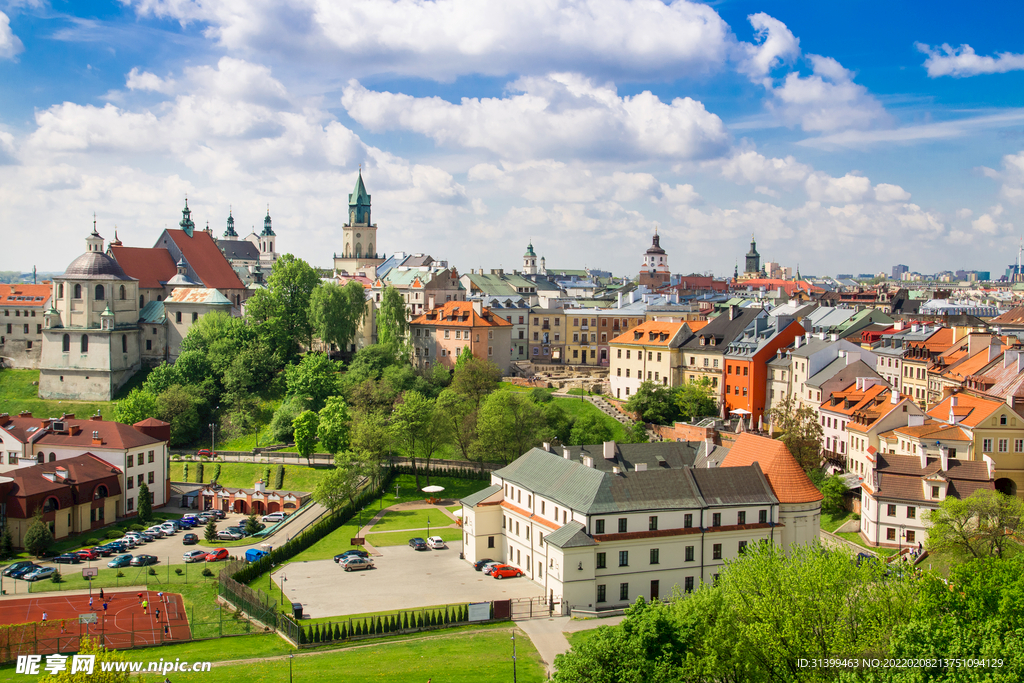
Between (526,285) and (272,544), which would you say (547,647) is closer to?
(272,544)

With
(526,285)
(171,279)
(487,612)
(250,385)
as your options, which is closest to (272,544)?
(487,612)

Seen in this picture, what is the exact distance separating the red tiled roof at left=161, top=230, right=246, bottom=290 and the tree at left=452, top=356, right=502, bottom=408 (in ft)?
117

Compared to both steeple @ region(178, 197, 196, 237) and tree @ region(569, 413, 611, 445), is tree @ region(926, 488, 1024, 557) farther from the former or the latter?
steeple @ region(178, 197, 196, 237)

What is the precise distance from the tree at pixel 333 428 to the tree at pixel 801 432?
118 feet

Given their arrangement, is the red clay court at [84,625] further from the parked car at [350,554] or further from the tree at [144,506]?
the tree at [144,506]

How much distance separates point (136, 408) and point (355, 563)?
133 feet

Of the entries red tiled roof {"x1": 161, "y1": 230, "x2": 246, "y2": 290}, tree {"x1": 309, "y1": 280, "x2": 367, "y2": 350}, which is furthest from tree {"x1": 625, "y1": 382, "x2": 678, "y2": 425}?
red tiled roof {"x1": 161, "y1": 230, "x2": 246, "y2": 290}

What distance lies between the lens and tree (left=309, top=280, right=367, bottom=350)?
9312 cm

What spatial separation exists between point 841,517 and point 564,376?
42.0 meters

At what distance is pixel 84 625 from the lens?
41.4m

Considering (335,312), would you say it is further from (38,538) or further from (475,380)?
(38,538)

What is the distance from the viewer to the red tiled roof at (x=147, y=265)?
10044 cm

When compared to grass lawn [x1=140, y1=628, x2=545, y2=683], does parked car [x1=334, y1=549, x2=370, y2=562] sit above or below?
above

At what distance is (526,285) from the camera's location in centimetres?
13275
